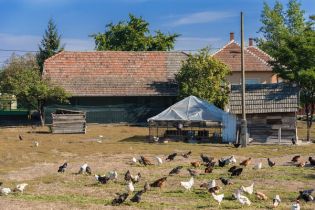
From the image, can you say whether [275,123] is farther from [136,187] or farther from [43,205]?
[43,205]

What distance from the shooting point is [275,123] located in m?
34.3

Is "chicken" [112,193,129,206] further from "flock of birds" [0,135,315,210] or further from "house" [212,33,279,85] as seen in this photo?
"house" [212,33,279,85]

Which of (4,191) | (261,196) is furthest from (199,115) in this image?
(4,191)

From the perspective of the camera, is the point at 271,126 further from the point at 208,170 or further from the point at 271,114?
the point at 208,170

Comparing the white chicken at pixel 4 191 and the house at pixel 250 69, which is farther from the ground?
the house at pixel 250 69

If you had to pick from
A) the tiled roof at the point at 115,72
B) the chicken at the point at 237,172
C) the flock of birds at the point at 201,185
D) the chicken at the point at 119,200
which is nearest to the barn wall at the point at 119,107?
the tiled roof at the point at 115,72

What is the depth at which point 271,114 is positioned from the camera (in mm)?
34281

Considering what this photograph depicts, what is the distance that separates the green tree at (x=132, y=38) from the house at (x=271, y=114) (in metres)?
35.6

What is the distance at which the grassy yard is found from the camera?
51.9 feet

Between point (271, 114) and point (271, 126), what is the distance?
802mm

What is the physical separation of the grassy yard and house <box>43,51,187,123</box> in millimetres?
11203

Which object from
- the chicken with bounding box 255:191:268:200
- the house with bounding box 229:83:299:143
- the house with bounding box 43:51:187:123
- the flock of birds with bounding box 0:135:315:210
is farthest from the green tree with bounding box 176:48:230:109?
the chicken with bounding box 255:191:268:200

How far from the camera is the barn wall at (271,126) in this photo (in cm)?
3388

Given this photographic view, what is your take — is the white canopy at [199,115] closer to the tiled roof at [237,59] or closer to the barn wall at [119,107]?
the barn wall at [119,107]
